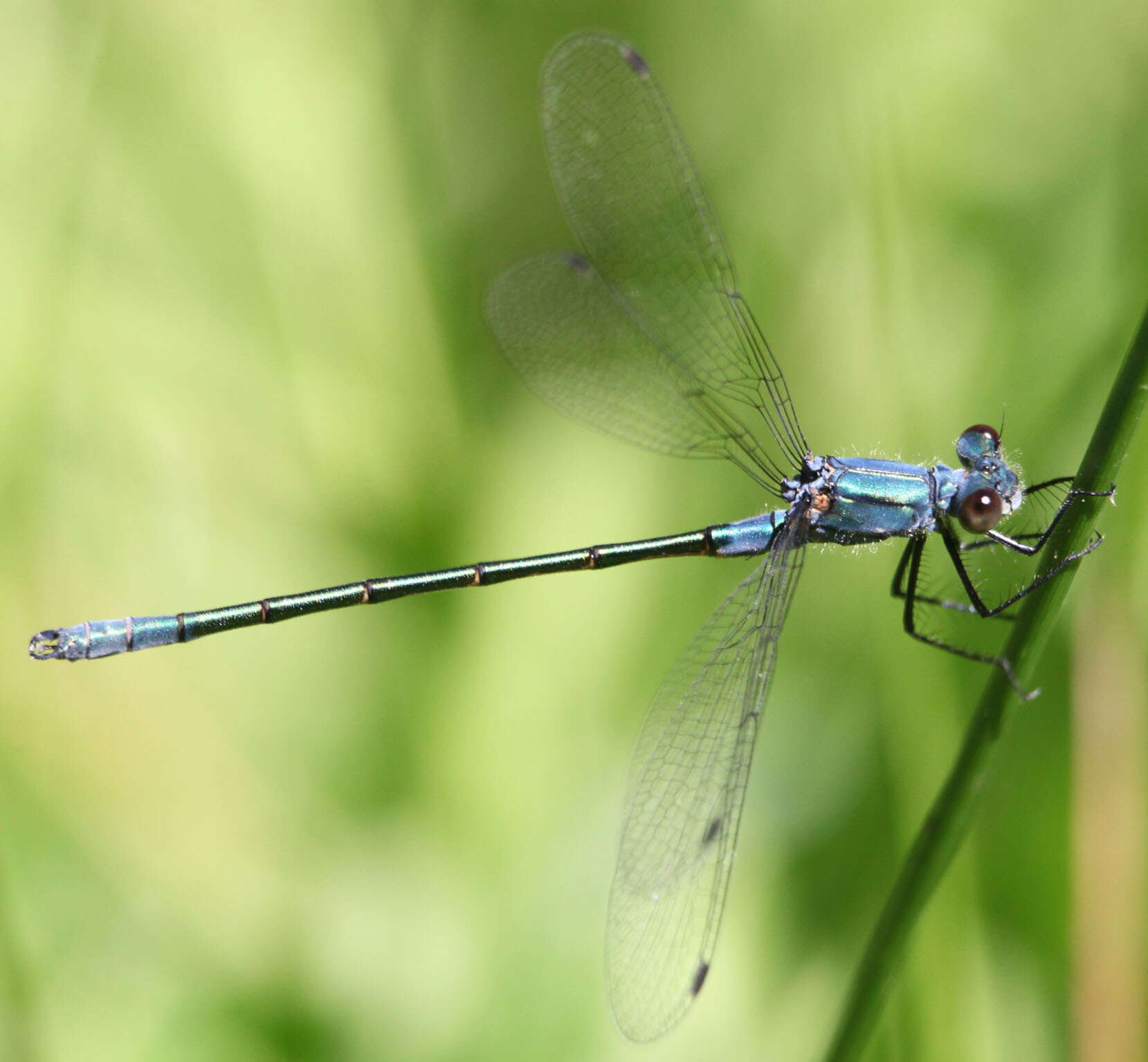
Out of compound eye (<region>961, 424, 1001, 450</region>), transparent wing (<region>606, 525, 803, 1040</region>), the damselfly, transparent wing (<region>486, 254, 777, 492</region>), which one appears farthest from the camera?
transparent wing (<region>486, 254, 777, 492</region>)

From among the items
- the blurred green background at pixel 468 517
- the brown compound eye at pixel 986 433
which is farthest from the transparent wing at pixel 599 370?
the brown compound eye at pixel 986 433

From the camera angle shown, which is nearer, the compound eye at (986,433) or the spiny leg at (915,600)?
the spiny leg at (915,600)

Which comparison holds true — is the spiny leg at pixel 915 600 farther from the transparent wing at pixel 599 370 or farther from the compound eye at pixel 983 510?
the transparent wing at pixel 599 370

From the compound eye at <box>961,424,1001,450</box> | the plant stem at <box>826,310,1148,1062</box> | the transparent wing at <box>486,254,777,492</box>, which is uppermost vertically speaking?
the transparent wing at <box>486,254,777,492</box>

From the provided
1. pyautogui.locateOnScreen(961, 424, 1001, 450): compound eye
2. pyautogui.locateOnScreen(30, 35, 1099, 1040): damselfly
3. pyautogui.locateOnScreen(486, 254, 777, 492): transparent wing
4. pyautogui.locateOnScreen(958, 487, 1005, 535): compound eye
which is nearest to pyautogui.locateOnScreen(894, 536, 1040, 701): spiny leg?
pyautogui.locateOnScreen(30, 35, 1099, 1040): damselfly

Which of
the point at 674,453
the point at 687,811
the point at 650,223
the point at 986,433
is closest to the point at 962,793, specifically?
the point at 687,811

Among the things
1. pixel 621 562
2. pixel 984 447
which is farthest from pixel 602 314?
pixel 984 447

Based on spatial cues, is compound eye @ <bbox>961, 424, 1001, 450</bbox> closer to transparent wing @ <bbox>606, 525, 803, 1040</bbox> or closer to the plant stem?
transparent wing @ <bbox>606, 525, 803, 1040</bbox>
